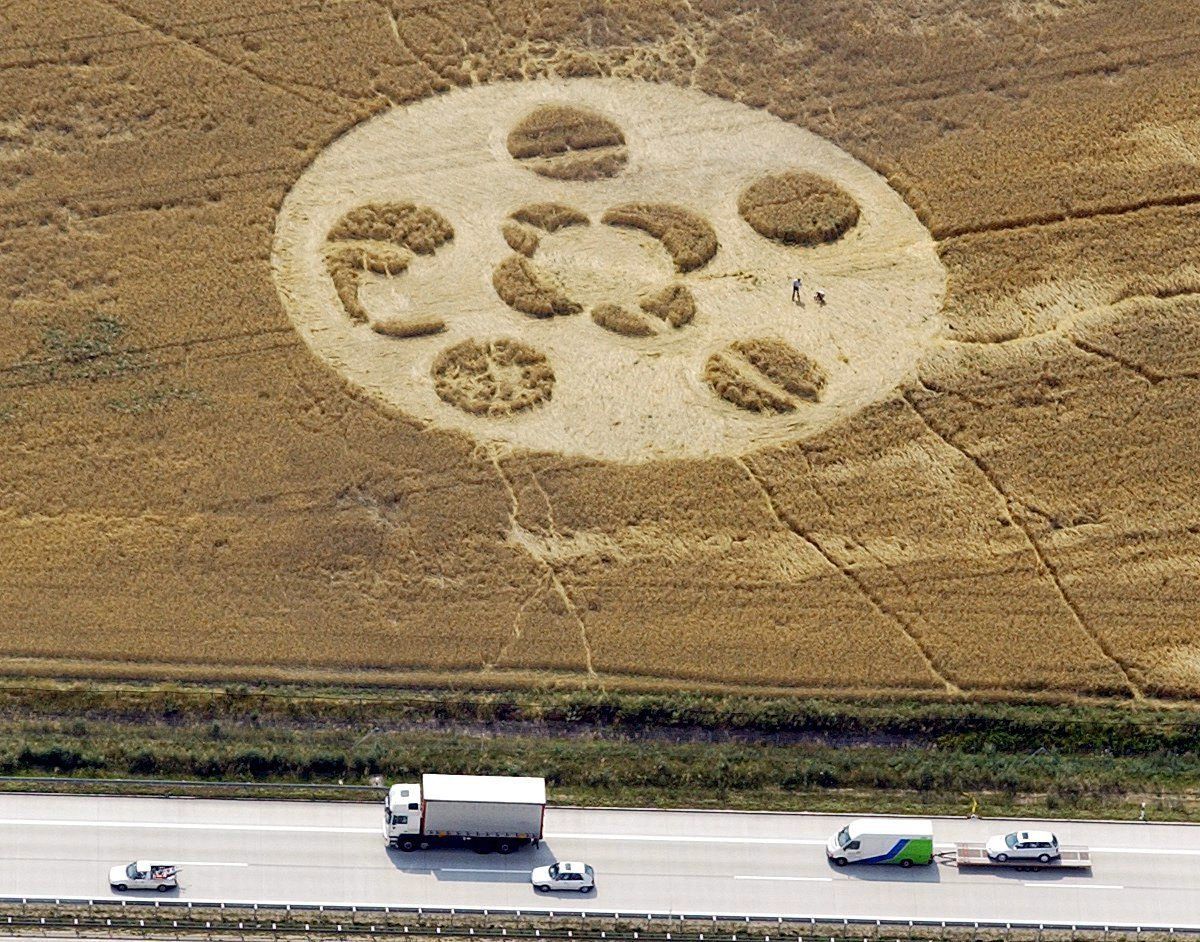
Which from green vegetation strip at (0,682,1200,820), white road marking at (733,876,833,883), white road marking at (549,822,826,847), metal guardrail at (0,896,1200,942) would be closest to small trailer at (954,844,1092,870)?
green vegetation strip at (0,682,1200,820)

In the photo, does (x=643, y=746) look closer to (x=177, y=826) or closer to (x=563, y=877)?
(x=563, y=877)

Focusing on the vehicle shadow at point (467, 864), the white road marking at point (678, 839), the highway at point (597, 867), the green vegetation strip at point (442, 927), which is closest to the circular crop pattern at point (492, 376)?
the highway at point (597, 867)

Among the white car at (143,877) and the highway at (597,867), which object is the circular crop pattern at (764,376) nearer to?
the highway at (597,867)

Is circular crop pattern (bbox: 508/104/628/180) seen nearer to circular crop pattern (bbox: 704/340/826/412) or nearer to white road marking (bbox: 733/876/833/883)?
circular crop pattern (bbox: 704/340/826/412)

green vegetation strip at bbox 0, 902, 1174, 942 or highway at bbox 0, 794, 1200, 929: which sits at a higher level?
highway at bbox 0, 794, 1200, 929

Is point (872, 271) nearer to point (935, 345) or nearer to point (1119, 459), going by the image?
point (935, 345)

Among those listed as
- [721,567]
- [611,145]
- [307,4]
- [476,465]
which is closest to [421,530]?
[476,465]
